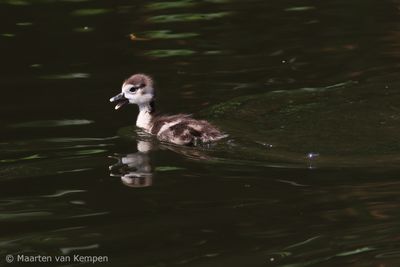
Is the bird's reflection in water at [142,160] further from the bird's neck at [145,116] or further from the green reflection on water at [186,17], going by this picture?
the green reflection on water at [186,17]

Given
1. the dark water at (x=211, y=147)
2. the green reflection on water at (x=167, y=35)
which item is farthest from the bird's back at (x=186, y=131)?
the green reflection on water at (x=167, y=35)

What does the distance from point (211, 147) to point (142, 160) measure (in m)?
0.57

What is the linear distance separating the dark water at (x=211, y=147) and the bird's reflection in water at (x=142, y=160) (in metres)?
0.02

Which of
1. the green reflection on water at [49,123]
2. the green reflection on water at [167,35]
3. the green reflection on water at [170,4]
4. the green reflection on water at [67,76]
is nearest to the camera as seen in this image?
the green reflection on water at [49,123]

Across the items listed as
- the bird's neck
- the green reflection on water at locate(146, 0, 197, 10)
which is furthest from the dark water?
the bird's neck

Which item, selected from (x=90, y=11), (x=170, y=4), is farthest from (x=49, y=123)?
(x=170, y=4)

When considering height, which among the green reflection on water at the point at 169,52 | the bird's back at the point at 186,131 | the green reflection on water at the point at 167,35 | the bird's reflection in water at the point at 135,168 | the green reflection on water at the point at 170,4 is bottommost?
the bird's reflection in water at the point at 135,168

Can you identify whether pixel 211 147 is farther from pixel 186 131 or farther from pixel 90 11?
pixel 90 11

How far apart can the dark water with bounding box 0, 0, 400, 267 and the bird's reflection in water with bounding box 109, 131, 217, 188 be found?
0.02 meters

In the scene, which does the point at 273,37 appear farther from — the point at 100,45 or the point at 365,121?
the point at 365,121

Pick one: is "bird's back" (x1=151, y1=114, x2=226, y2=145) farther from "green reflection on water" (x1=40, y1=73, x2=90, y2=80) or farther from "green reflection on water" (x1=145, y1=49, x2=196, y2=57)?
"green reflection on water" (x1=145, y1=49, x2=196, y2=57)

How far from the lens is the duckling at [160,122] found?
8.68 m

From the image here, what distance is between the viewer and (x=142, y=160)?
8289 mm

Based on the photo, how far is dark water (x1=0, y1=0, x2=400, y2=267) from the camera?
20.7ft
